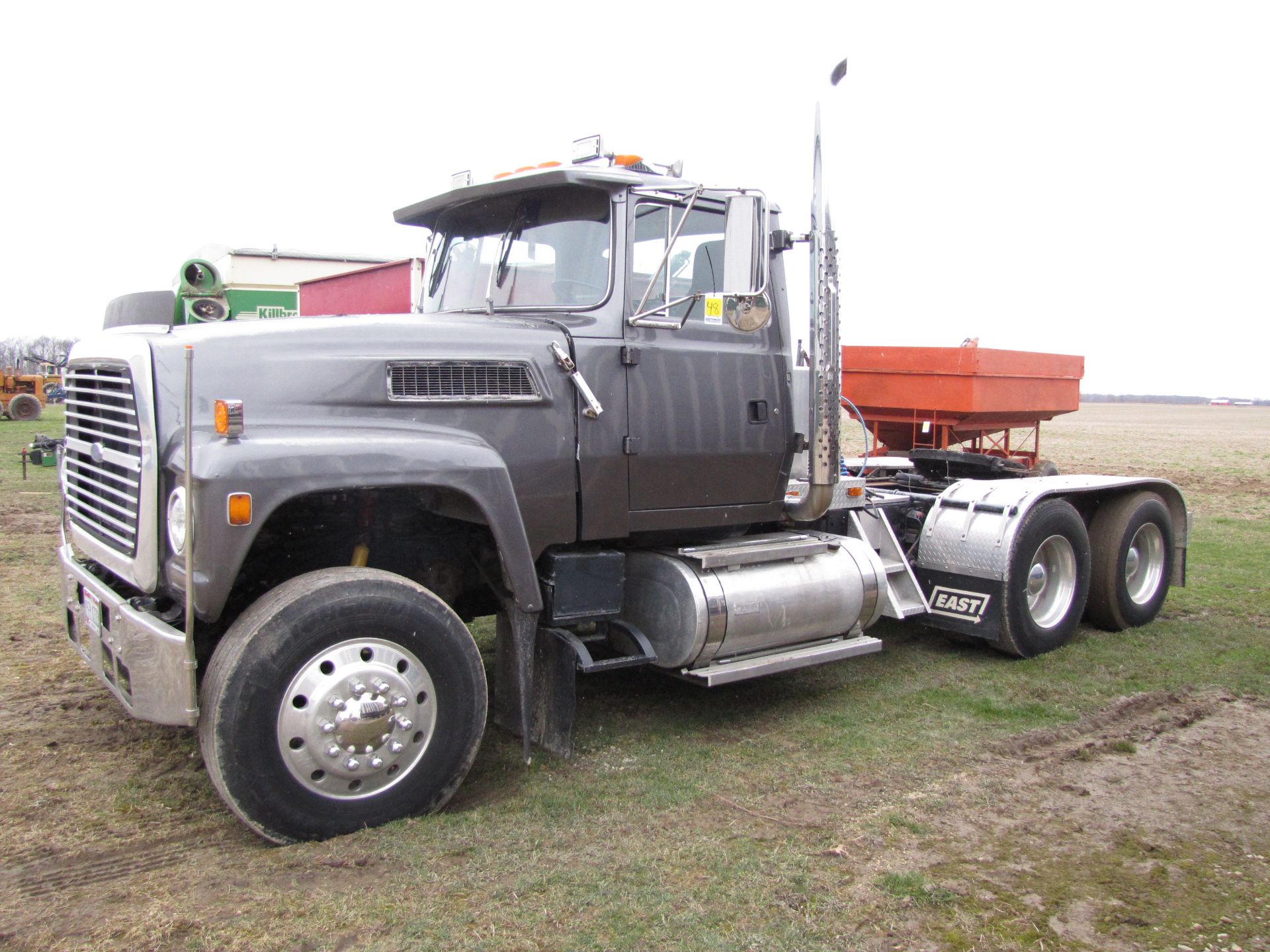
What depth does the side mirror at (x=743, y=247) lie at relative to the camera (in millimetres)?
4664

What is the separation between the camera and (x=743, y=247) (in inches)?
184

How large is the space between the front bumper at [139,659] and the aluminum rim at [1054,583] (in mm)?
5337

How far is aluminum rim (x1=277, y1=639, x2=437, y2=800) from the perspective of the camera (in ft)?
12.4

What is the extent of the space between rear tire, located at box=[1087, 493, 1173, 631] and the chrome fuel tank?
245 cm

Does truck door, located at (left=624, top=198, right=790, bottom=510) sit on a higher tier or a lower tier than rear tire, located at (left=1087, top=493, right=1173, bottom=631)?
higher

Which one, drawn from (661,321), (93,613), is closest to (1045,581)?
(661,321)

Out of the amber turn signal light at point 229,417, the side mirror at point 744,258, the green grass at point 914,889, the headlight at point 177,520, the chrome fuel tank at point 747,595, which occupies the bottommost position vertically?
the green grass at point 914,889

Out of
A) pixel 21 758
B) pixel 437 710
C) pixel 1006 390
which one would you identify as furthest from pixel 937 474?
pixel 21 758

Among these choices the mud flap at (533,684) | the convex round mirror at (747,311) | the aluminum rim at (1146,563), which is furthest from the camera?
the aluminum rim at (1146,563)

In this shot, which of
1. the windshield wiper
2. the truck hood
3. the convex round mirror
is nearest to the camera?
the truck hood

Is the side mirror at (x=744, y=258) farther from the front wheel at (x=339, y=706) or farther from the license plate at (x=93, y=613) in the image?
the license plate at (x=93, y=613)

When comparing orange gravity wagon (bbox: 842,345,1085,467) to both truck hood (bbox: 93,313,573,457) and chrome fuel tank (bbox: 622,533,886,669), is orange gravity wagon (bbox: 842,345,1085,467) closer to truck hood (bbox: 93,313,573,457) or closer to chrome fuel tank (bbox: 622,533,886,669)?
chrome fuel tank (bbox: 622,533,886,669)

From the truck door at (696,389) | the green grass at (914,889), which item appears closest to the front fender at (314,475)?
the truck door at (696,389)

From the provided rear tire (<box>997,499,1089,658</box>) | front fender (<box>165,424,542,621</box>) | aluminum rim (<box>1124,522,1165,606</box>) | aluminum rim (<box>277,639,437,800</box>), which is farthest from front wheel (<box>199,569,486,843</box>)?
aluminum rim (<box>1124,522,1165,606</box>)
